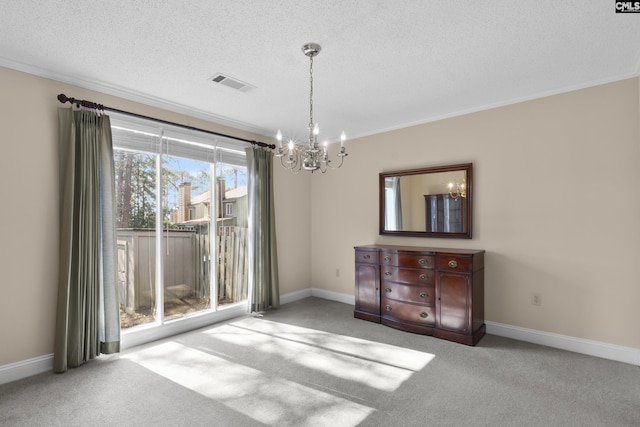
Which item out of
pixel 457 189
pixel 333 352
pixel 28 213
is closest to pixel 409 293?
pixel 333 352

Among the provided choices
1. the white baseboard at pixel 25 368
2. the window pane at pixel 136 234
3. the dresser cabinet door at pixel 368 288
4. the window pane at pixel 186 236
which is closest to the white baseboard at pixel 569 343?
the dresser cabinet door at pixel 368 288

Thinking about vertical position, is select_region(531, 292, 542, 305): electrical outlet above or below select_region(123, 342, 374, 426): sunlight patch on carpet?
above

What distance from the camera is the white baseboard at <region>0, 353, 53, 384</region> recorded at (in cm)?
259

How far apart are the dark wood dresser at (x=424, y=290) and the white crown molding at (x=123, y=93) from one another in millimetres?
2560

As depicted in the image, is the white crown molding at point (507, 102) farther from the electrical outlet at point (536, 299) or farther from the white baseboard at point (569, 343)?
the white baseboard at point (569, 343)

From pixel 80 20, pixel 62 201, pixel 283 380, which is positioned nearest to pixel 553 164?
pixel 283 380

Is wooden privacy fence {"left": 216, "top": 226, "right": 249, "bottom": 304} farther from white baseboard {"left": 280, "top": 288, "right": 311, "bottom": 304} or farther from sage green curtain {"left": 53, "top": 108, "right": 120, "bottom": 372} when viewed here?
sage green curtain {"left": 53, "top": 108, "right": 120, "bottom": 372}

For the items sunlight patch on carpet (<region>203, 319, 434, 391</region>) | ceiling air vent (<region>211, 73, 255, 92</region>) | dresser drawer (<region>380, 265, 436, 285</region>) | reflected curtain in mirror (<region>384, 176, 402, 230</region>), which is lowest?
sunlight patch on carpet (<region>203, 319, 434, 391</region>)

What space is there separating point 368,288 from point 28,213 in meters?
3.68

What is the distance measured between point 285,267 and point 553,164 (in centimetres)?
384

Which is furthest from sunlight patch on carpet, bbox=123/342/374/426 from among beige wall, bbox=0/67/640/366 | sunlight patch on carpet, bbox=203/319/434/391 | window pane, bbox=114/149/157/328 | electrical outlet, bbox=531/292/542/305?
electrical outlet, bbox=531/292/542/305

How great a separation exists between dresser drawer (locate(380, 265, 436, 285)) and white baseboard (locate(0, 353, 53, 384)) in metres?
3.54

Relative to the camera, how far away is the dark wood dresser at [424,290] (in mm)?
3383

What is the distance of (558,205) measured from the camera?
3273mm
